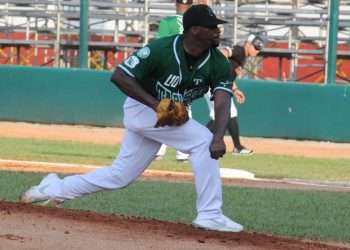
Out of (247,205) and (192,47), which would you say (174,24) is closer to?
(247,205)

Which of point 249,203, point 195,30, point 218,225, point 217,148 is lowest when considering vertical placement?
point 249,203

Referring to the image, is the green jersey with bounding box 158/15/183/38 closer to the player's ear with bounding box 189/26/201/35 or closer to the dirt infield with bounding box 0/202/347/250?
the dirt infield with bounding box 0/202/347/250

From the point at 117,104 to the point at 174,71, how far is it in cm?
1347

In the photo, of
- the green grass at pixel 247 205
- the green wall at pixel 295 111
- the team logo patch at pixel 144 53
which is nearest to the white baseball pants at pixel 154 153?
the team logo patch at pixel 144 53

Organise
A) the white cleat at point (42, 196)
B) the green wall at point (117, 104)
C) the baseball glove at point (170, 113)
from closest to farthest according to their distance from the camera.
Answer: the baseball glove at point (170, 113), the white cleat at point (42, 196), the green wall at point (117, 104)

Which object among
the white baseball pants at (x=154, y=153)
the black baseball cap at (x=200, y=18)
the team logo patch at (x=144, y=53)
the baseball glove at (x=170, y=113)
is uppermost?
the black baseball cap at (x=200, y=18)

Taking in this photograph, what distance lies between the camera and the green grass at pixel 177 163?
1423 centimetres

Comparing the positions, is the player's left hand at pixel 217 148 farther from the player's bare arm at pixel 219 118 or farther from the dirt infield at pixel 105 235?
the dirt infield at pixel 105 235

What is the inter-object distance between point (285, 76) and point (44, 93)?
32.1ft

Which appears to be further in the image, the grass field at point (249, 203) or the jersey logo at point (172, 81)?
the grass field at point (249, 203)

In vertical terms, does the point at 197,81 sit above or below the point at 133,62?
below

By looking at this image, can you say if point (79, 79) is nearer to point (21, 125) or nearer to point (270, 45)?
point (21, 125)

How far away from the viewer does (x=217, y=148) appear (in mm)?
7520

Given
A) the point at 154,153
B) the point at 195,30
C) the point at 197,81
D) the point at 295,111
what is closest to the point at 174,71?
the point at 197,81
